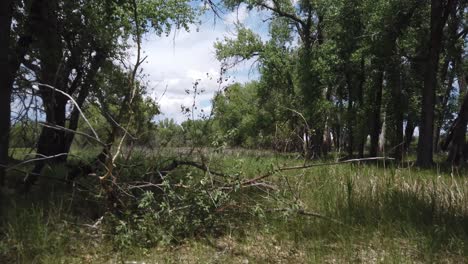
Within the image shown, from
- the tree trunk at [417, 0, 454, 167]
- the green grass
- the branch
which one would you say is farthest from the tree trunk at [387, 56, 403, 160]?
the green grass

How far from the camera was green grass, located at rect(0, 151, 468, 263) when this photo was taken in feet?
17.7

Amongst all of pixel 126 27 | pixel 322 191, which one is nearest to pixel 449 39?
pixel 126 27

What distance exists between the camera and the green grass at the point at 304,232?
212 inches

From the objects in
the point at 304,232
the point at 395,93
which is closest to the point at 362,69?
the point at 395,93

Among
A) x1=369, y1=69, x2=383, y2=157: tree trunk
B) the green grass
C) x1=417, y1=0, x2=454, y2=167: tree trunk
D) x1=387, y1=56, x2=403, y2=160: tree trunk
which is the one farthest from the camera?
x1=369, y1=69, x2=383, y2=157: tree trunk

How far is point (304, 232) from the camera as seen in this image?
626 cm

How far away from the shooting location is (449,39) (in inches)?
851

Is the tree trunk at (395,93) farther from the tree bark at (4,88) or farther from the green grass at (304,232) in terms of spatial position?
the tree bark at (4,88)

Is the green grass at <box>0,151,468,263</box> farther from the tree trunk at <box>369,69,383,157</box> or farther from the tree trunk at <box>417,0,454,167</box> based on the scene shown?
the tree trunk at <box>369,69,383,157</box>

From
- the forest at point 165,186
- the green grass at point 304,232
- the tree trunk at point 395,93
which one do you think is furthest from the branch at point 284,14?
the green grass at point 304,232

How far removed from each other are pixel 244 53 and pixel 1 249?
31291mm

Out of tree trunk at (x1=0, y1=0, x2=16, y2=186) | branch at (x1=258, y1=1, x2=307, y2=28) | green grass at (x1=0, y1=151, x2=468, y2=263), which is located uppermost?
branch at (x1=258, y1=1, x2=307, y2=28)

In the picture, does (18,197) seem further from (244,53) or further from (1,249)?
(244,53)

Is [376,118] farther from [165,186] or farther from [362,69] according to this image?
[165,186]
